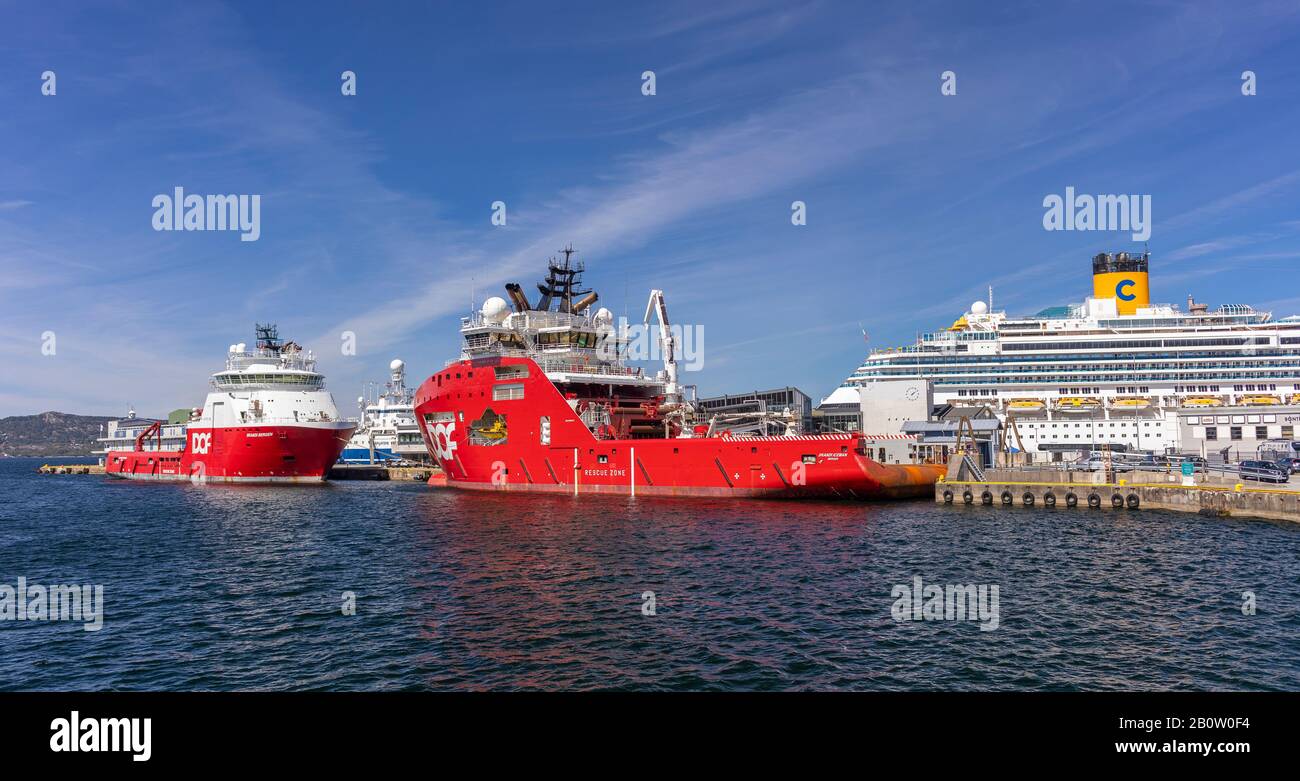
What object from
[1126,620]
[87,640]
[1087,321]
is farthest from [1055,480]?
[87,640]

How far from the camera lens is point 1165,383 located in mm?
63156

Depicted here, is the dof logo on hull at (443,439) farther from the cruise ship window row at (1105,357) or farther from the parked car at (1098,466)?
the cruise ship window row at (1105,357)

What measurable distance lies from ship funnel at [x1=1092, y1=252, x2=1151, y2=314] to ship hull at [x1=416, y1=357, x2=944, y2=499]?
38.1m

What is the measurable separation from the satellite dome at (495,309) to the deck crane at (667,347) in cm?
1017

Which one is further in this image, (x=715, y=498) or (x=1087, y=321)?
(x=1087, y=321)

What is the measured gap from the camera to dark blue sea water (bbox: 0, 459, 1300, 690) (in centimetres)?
1388

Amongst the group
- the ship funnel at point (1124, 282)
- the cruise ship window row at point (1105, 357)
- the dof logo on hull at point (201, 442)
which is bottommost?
the dof logo on hull at point (201, 442)

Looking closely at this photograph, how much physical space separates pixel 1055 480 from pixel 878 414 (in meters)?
20.1

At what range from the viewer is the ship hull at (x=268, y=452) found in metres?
60.8

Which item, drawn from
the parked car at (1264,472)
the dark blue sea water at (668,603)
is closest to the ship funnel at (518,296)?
the dark blue sea water at (668,603)

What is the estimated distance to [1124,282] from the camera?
6875cm

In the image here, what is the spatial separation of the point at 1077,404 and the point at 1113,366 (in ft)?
17.9
